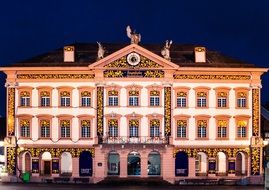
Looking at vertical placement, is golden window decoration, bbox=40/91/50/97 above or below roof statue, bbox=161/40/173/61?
below

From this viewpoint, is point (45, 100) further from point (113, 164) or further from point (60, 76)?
point (113, 164)

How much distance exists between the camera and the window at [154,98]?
69938mm

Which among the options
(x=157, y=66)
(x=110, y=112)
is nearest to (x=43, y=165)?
(x=110, y=112)

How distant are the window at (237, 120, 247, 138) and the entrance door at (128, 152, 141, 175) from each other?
29.5 feet

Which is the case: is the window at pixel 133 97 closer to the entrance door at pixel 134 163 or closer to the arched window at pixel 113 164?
the entrance door at pixel 134 163

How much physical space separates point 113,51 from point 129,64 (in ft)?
14.3

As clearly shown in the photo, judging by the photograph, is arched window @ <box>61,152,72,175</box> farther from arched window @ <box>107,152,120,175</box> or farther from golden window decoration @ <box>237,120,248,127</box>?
golden window decoration @ <box>237,120,248,127</box>

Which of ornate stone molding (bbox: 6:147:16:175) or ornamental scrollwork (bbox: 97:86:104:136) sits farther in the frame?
ornate stone molding (bbox: 6:147:16:175)

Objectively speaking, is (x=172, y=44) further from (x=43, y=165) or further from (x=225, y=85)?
(x=43, y=165)

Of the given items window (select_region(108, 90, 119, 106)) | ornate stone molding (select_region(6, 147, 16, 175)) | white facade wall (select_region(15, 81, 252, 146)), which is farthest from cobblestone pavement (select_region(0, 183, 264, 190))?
window (select_region(108, 90, 119, 106))

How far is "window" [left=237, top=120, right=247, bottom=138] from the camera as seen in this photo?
231 feet

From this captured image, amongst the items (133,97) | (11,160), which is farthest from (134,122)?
(11,160)

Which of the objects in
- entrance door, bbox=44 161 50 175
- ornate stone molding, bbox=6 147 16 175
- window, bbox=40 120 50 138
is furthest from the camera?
entrance door, bbox=44 161 50 175

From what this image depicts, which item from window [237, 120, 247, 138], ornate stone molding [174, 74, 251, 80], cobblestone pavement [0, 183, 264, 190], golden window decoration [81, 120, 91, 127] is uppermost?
ornate stone molding [174, 74, 251, 80]
